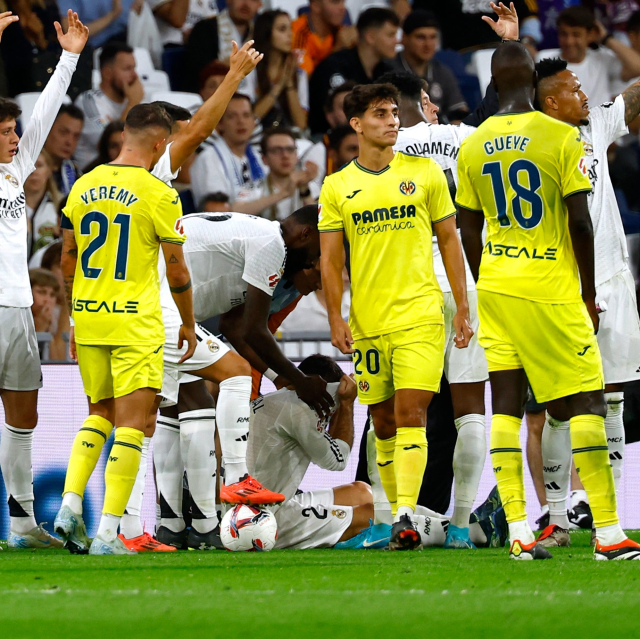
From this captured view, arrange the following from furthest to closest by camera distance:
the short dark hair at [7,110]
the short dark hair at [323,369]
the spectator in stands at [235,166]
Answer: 1. the spectator in stands at [235,166]
2. the short dark hair at [323,369]
3. the short dark hair at [7,110]

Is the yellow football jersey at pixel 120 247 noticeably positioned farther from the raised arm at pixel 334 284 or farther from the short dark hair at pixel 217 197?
the short dark hair at pixel 217 197

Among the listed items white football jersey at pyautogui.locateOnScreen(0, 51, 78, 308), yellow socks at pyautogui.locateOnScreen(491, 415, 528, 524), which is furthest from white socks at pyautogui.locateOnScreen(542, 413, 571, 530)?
white football jersey at pyautogui.locateOnScreen(0, 51, 78, 308)

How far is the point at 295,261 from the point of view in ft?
20.1

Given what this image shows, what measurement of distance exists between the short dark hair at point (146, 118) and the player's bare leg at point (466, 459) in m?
2.08

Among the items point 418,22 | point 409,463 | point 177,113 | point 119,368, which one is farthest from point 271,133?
point 409,463

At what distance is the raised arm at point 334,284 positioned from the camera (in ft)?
17.7

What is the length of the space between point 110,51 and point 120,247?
5819 mm

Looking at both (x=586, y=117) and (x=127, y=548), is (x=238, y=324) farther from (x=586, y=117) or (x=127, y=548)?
(x=586, y=117)

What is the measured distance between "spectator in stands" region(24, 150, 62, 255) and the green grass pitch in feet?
17.4

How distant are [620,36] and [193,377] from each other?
831 cm

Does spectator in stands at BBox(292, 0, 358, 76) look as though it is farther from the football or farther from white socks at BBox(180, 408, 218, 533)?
the football

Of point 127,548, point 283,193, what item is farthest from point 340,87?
point 127,548

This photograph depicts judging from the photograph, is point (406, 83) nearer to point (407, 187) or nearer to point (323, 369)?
point (407, 187)

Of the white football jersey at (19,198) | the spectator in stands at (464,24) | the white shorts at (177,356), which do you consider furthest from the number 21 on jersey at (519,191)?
the spectator in stands at (464,24)
